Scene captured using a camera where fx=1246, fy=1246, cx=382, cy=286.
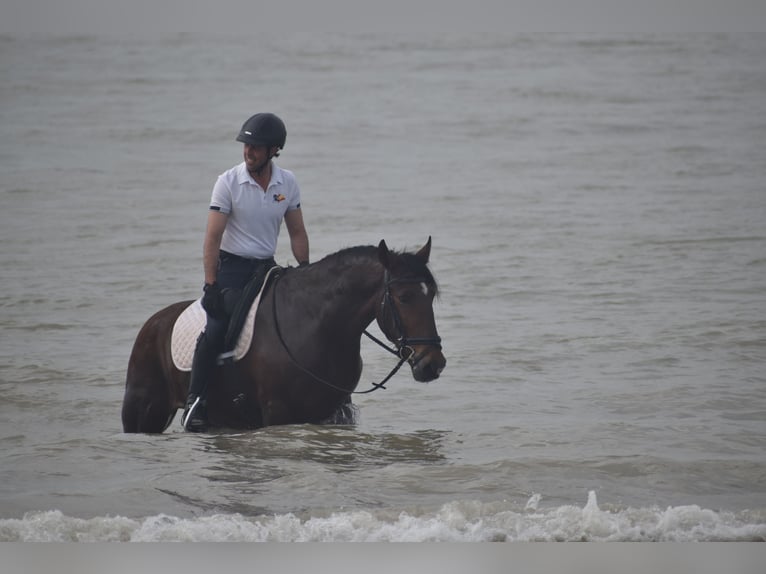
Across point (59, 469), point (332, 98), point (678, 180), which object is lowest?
point (59, 469)

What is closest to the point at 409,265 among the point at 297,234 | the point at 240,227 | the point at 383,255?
the point at 383,255

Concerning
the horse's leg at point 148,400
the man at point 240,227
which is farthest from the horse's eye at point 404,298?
the horse's leg at point 148,400

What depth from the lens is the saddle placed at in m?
5.05

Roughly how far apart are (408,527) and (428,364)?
0.64m

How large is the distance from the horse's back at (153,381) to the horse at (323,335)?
0.20 m

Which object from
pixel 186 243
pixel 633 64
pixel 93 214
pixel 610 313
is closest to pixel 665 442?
pixel 610 313

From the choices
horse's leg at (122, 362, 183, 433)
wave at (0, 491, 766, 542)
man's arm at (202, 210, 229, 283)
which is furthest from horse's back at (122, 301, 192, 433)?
wave at (0, 491, 766, 542)

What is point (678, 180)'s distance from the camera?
14.4m

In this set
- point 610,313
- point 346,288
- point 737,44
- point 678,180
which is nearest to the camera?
point 346,288

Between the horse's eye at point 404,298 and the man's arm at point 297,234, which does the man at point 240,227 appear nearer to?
the man's arm at point 297,234

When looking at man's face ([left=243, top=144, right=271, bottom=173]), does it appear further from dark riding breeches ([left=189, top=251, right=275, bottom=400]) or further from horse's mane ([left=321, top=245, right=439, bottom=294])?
horse's mane ([left=321, top=245, right=439, bottom=294])

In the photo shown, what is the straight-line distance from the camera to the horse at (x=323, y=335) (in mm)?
4789

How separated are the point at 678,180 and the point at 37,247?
7.25 m

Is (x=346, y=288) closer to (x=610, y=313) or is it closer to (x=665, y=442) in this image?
(x=665, y=442)
